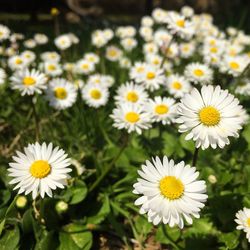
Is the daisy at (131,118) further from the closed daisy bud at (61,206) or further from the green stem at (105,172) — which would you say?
the closed daisy bud at (61,206)

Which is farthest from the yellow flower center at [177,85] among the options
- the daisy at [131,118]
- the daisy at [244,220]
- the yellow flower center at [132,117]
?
the daisy at [244,220]

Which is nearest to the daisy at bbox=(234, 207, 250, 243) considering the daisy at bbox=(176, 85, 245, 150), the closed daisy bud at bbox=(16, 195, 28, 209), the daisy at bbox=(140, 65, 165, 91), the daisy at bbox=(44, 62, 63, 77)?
the daisy at bbox=(176, 85, 245, 150)

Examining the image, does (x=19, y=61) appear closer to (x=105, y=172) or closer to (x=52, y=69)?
(x=52, y=69)

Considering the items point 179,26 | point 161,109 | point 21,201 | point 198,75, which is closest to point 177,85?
point 198,75

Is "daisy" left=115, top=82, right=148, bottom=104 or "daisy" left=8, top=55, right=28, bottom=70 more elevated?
"daisy" left=8, top=55, right=28, bottom=70

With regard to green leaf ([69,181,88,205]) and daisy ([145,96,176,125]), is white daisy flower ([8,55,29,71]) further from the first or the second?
green leaf ([69,181,88,205])

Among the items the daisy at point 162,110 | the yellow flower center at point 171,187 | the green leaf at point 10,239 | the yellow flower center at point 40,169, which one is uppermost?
the daisy at point 162,110
